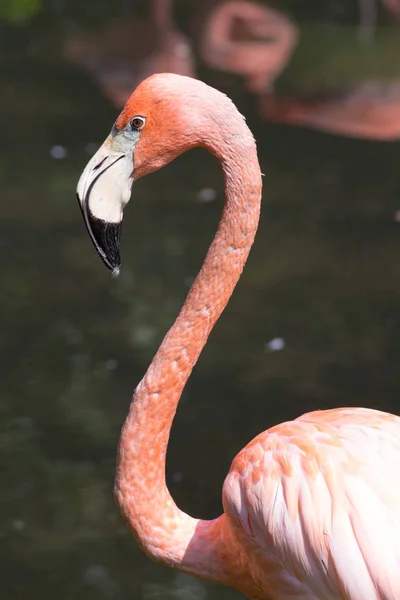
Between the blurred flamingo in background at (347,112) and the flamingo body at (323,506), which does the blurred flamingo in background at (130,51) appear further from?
the flamingo body at (323,506)

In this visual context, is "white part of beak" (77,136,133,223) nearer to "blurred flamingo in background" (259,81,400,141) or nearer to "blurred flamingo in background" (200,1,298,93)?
"blurred flamingo in background" (259,81,400,141)

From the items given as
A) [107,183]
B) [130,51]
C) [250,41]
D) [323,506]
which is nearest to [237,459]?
[323,506]

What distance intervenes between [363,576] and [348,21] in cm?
727

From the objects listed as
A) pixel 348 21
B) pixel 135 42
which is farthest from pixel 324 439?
pixel 348 21

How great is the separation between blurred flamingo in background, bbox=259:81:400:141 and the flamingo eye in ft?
14.0

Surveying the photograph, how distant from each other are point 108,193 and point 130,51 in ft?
19.5

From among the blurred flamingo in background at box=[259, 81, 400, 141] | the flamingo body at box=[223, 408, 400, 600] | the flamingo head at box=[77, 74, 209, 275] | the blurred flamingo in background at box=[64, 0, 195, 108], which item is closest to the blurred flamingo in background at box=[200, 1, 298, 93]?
the blurred flamingo in background at box=[64, 0, 195, 108]

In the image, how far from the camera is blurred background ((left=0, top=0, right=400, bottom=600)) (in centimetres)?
369

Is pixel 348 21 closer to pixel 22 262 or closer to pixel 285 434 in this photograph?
pixel 22 262

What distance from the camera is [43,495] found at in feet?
12.2

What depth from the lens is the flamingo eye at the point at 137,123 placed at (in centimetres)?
255

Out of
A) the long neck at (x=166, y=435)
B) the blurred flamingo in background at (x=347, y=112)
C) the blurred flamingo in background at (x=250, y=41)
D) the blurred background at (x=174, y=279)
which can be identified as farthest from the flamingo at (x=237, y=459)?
the blurred flamingo in background at (x=250, y=41)

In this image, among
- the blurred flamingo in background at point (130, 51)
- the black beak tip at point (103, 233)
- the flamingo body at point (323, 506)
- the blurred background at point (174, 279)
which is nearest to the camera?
the flamingo body at point (323, 506)

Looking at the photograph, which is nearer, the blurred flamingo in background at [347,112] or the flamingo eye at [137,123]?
the flamingo eye at [137,123]
